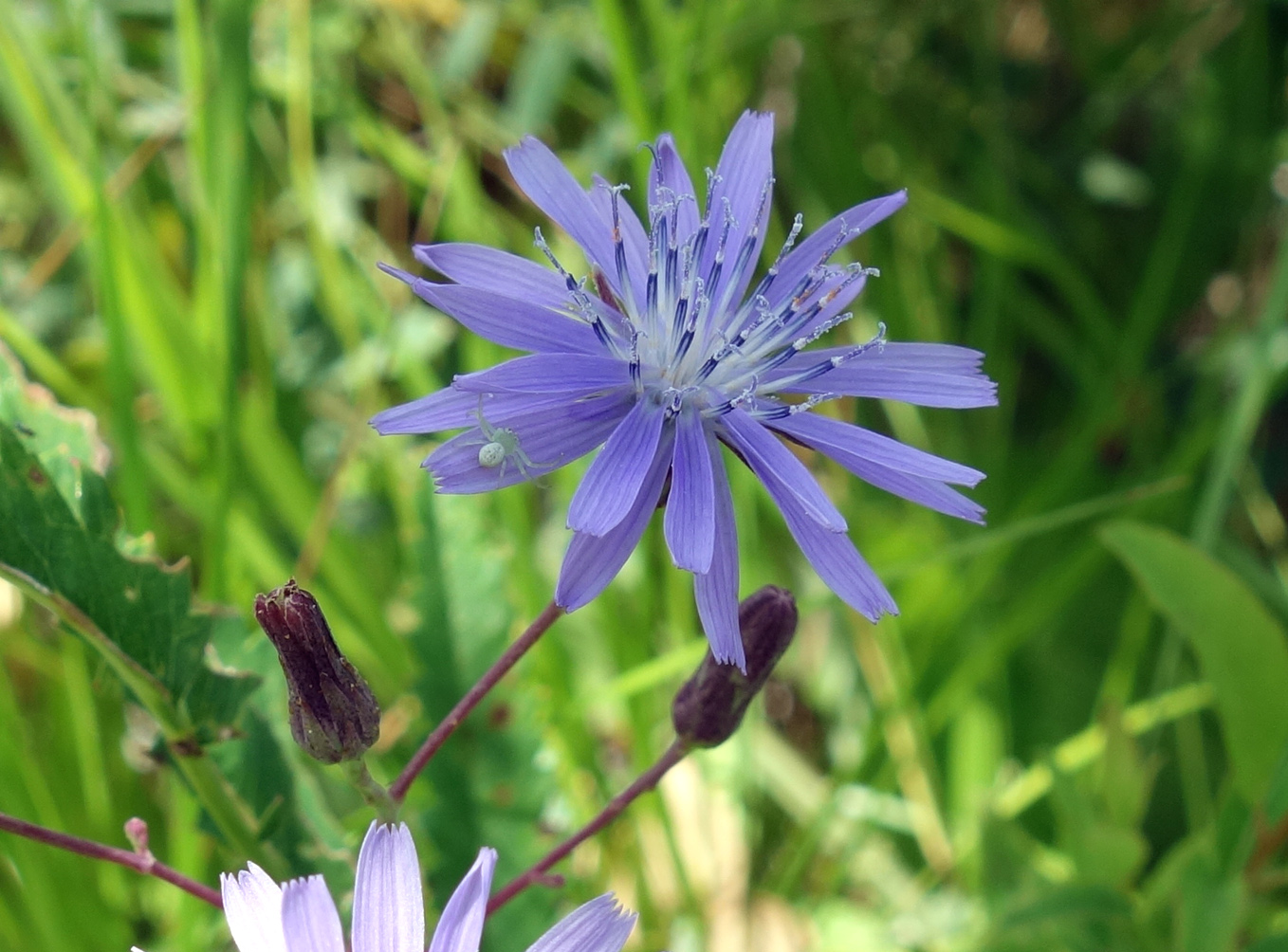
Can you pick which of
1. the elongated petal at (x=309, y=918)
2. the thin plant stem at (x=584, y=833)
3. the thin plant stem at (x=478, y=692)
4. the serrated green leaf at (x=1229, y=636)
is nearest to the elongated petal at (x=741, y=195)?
the thin plant stem at (x=478, y=692)

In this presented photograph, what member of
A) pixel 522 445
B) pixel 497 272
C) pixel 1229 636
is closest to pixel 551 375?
pixel 522 445

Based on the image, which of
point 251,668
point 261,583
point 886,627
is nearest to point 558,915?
point 251,668

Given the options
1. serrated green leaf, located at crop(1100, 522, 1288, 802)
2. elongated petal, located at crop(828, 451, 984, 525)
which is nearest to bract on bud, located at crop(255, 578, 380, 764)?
elongated petal, located at crop(828, 451, 984, 525)

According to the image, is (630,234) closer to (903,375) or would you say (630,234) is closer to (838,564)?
(903,375)

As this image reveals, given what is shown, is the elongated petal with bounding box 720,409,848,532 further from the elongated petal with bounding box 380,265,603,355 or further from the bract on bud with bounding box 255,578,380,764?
the bract on bud with bounding box 255,578,380,764

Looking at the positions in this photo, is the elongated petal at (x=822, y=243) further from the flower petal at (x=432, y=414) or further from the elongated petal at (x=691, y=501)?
the flower petal at (x=432, y=414)
